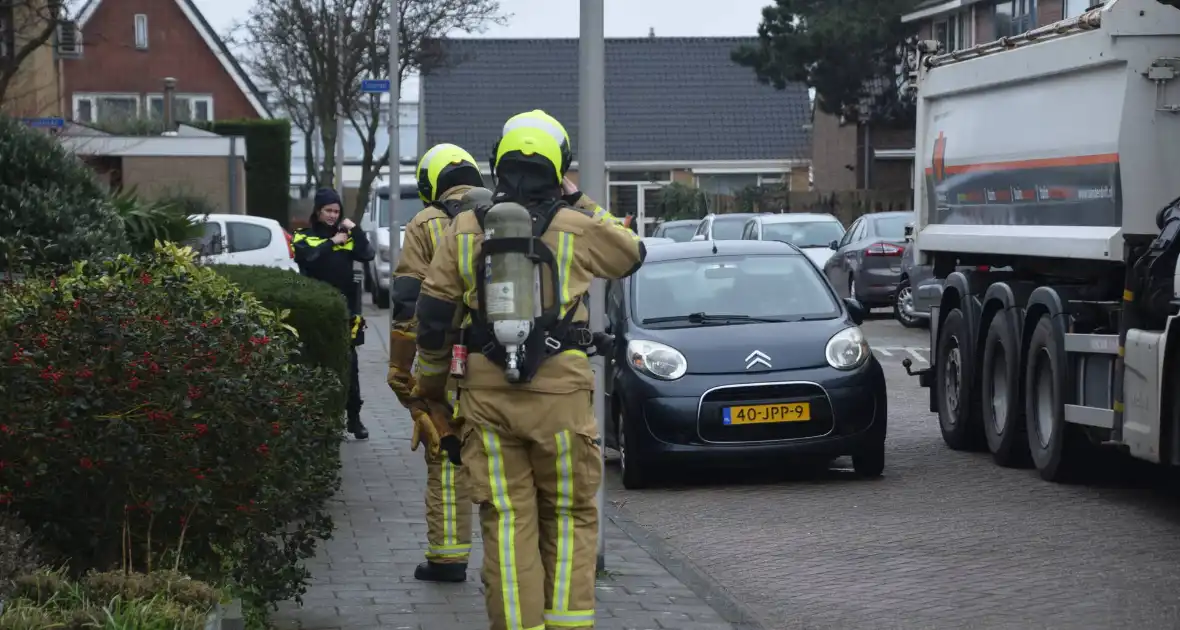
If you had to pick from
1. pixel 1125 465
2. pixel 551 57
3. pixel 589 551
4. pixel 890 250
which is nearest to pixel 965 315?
pixel 1125 465

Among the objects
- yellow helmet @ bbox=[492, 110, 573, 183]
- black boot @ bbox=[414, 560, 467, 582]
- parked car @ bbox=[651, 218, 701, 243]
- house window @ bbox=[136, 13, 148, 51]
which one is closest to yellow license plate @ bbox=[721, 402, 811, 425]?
black boot @ bbox=[414, 560, 467, 582]

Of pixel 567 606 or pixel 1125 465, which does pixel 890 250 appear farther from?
pixel 567 606

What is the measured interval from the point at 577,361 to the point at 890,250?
19.9m

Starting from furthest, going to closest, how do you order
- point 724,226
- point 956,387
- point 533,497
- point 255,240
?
point 724,226, point 255,240, point 956,387, point 533,497

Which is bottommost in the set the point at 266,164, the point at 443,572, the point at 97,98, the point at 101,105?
the point at 443,572

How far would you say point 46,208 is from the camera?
8742 mm

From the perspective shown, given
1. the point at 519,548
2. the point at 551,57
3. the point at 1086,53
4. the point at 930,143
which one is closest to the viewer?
the point at 519,548

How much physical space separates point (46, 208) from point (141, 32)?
161 ft

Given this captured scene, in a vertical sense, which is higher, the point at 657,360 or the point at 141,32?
the point at 141,32

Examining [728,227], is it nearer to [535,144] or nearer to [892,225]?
[892,225]

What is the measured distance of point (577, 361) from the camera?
5.76m

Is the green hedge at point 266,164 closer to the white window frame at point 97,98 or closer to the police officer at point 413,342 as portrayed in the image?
the white window frame at point 97,98

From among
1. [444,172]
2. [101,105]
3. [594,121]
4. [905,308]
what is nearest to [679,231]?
[905,308]

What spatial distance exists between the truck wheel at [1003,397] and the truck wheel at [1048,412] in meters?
0.11
